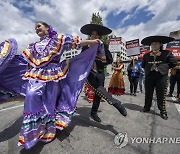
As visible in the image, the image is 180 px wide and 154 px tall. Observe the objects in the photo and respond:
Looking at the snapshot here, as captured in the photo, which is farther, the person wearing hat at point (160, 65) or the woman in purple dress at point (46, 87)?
the person wearing hat at point (160, 65)

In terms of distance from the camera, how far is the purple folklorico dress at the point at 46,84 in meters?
2.43

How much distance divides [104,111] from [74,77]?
159 centimetres

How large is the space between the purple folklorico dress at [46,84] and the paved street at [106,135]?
0.27 metres

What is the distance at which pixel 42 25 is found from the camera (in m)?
2.82

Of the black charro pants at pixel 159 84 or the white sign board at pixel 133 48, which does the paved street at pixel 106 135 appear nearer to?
the black charro pants at pixel 159 84

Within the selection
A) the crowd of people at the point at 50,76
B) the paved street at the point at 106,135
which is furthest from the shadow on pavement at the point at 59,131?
the crowd of people at the point at 50,76

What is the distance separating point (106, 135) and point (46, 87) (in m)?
1.25

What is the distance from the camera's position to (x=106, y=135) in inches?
113

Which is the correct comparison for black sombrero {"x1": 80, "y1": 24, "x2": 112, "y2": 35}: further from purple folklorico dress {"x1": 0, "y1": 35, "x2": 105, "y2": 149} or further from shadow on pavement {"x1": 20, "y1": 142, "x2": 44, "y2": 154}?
shadow on pavement {"x1": 20, "y1": 142, "x2": 44, "y2": 154}

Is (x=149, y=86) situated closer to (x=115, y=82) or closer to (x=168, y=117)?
(x=168, y=117)

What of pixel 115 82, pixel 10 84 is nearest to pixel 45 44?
pixel 10 84

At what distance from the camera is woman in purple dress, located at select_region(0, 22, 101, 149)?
243 centimetres

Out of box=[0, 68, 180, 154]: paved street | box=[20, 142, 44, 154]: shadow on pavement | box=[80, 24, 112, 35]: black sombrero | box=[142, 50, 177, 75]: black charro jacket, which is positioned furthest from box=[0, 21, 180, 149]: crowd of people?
box=[142, 50, 177, 75]: black charro jacket

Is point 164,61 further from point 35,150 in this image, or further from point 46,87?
point 35,150
